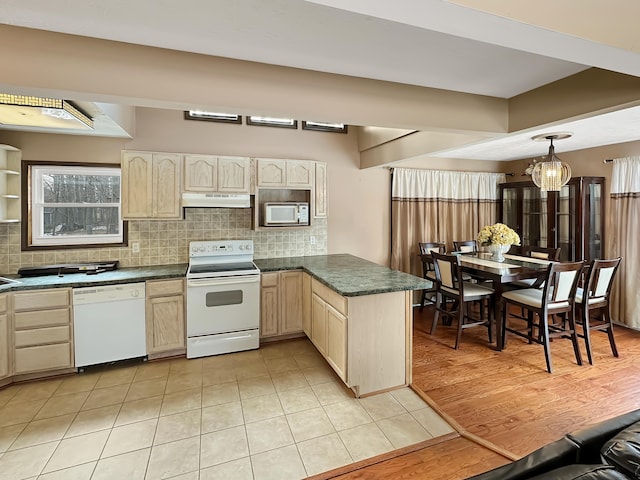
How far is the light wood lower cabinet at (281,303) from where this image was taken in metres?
3.65

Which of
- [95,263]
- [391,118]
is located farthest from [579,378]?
[95,263]

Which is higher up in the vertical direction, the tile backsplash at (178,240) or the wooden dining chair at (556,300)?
the tile backsplash at (178,240)

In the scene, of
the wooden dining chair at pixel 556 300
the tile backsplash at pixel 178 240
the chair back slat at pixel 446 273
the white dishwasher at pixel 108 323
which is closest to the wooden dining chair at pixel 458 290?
the chair back slat at pixel 446 273

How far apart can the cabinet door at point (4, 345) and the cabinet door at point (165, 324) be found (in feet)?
3.50

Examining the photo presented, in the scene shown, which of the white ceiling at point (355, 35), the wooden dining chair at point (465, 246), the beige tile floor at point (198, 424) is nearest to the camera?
the white ceiling at point (355, 35)

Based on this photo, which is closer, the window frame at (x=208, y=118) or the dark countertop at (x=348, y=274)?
the dark countertop at (x=348, y=274)

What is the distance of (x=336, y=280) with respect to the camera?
291 cm

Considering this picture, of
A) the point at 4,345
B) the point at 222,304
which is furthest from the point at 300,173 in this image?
the point at 4,345

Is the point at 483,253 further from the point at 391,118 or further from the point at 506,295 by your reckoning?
the point at 391,118

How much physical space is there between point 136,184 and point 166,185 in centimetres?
28

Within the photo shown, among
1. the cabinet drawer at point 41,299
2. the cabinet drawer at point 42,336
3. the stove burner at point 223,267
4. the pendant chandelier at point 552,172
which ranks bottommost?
the cabinet drawer at point 42,336

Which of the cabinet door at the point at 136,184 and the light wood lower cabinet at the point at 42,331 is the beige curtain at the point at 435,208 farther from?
the light wood lower cabinet at the point at 42,331

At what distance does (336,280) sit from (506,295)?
2.04 meters

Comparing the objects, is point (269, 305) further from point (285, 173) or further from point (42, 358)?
point (42, 358)
